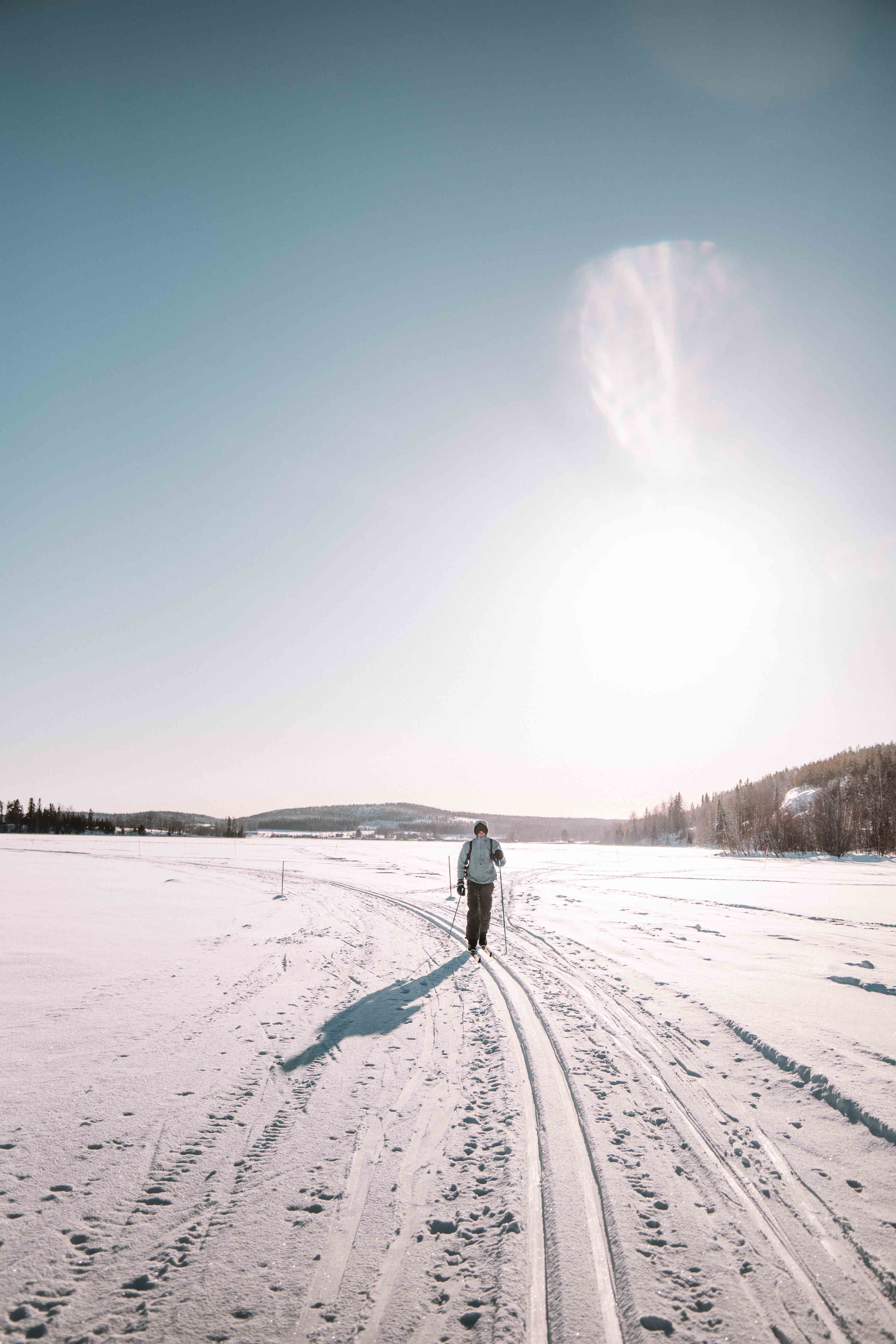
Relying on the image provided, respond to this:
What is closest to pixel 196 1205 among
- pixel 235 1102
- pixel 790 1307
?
pixel 235 1102

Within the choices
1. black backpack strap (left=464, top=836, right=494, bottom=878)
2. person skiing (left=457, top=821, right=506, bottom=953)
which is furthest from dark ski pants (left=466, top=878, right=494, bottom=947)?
black backpack strap (left=464, top=836, right=494, bottom=878)

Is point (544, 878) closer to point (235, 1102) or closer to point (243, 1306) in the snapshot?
point (235, 1102)

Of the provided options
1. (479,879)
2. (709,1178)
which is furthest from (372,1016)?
(479,879)

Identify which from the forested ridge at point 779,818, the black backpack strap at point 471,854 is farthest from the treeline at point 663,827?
the black backpack strap at point 471,854

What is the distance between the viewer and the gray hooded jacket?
10445mm

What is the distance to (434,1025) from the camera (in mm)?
6379

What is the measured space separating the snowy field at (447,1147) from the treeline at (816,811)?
5554 centimetres

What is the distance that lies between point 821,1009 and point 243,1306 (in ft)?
21.9

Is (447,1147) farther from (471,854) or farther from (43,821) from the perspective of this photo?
(43,821)

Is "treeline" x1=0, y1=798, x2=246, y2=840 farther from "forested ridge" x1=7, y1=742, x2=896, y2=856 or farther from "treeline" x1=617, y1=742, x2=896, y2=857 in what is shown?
"treeline" x1=617, y1=742, x2=896, y2=857

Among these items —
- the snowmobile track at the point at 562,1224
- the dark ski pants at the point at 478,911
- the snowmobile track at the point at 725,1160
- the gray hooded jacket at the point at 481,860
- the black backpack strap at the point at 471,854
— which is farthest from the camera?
the black backpack strap at the point at 471,854

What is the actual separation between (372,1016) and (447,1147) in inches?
112

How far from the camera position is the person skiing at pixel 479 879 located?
32.9 feet

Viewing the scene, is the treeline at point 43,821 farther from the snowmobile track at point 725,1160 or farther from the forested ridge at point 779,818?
the snowmobile track at point 725,1160
